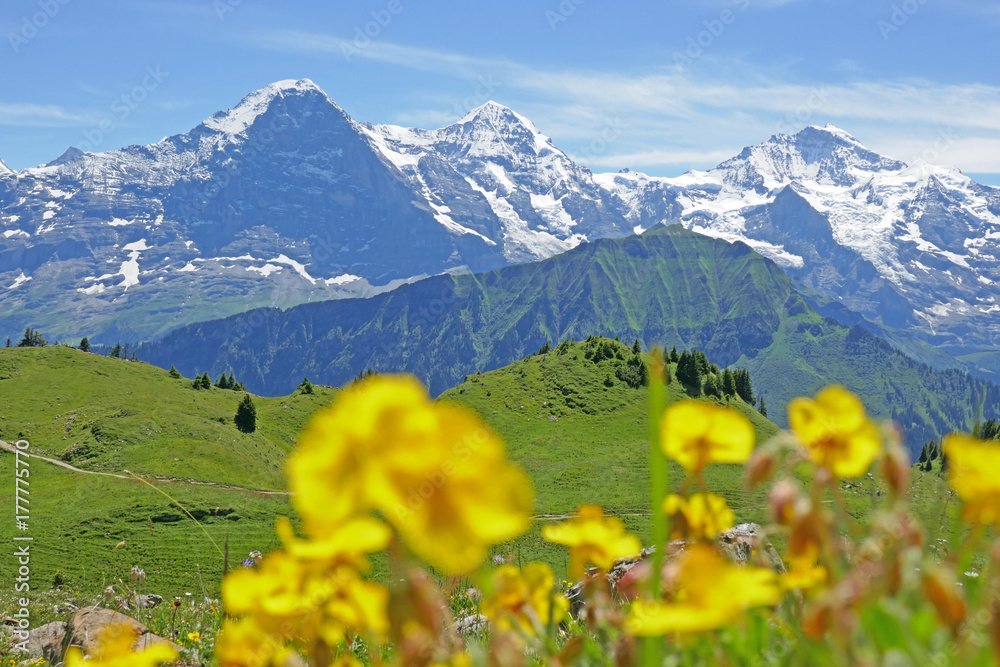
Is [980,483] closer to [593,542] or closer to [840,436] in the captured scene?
[840,436]

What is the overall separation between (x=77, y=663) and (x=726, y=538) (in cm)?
649

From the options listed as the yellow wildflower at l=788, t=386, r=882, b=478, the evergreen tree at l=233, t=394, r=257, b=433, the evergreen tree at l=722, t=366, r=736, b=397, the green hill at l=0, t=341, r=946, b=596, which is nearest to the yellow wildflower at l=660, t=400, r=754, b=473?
the yellow wildflower at l=788, t=386, r=882, b=478

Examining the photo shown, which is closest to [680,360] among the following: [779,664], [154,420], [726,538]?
[154,420]

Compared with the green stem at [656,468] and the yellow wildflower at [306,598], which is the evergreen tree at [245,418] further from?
the green stem at [656,468]

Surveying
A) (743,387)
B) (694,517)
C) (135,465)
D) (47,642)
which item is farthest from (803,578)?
(743,387)

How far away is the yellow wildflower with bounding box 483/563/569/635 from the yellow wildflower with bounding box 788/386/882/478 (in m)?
0.89

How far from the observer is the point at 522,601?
2.01 m

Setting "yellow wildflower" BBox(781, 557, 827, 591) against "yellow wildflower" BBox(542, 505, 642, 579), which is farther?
"yellow wildflower" BBox(542, 505, 642, 579)

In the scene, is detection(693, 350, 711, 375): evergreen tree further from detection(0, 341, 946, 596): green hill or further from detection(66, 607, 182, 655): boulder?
detection(66, 607, 182, 655): boulder

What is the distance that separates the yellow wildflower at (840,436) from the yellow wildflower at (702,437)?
0.51ft

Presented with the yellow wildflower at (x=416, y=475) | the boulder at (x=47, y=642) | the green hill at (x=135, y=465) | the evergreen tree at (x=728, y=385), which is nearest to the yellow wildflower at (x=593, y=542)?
the yellow wildflower at (x=416, y=475)

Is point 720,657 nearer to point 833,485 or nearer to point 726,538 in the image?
point 833,485

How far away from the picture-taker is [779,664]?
6.15 feet

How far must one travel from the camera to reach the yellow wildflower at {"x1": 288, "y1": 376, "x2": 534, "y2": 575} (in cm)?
96
